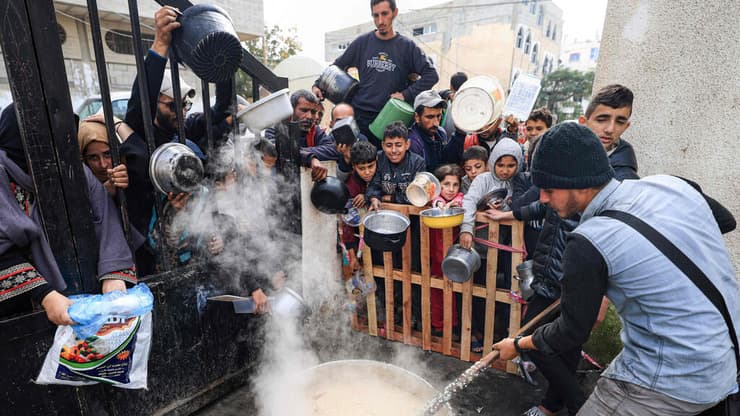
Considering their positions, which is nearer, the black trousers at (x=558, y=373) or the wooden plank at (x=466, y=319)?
the black trousers at (x=558, y=373)

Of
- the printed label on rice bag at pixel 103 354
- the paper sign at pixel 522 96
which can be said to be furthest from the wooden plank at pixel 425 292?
the printed label on rice bag at pixel 103 354

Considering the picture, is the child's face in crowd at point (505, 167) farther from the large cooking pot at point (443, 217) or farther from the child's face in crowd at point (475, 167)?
the large cooking pot at point (443, 217)

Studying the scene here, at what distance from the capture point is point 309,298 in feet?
11.8

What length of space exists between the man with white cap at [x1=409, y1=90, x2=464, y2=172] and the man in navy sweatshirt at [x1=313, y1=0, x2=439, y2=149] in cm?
57

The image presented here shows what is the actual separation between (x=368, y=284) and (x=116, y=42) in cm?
1493

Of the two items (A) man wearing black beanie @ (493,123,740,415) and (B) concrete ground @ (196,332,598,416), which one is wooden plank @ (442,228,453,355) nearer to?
(B) concrete ground @ (196,332,598,416)

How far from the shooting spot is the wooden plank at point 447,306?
333cm

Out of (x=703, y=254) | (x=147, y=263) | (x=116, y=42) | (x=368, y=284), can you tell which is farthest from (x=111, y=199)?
(x=116, y=42)

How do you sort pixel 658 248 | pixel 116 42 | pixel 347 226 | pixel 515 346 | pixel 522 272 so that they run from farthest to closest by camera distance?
pixel 116 42
pixel 347 226
pixel 522 272
pixel 515 346
pixel 658 248

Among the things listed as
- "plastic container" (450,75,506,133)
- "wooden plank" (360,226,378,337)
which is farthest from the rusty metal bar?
"plastic container" (450,75,506,133)

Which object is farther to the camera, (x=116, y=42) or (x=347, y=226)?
(x=116, y=42)

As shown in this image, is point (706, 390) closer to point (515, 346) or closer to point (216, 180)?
point (515, 346)

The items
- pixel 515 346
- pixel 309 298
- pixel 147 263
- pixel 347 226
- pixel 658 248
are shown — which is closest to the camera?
pixel 658 248

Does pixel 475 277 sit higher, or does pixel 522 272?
pixel 522 272
